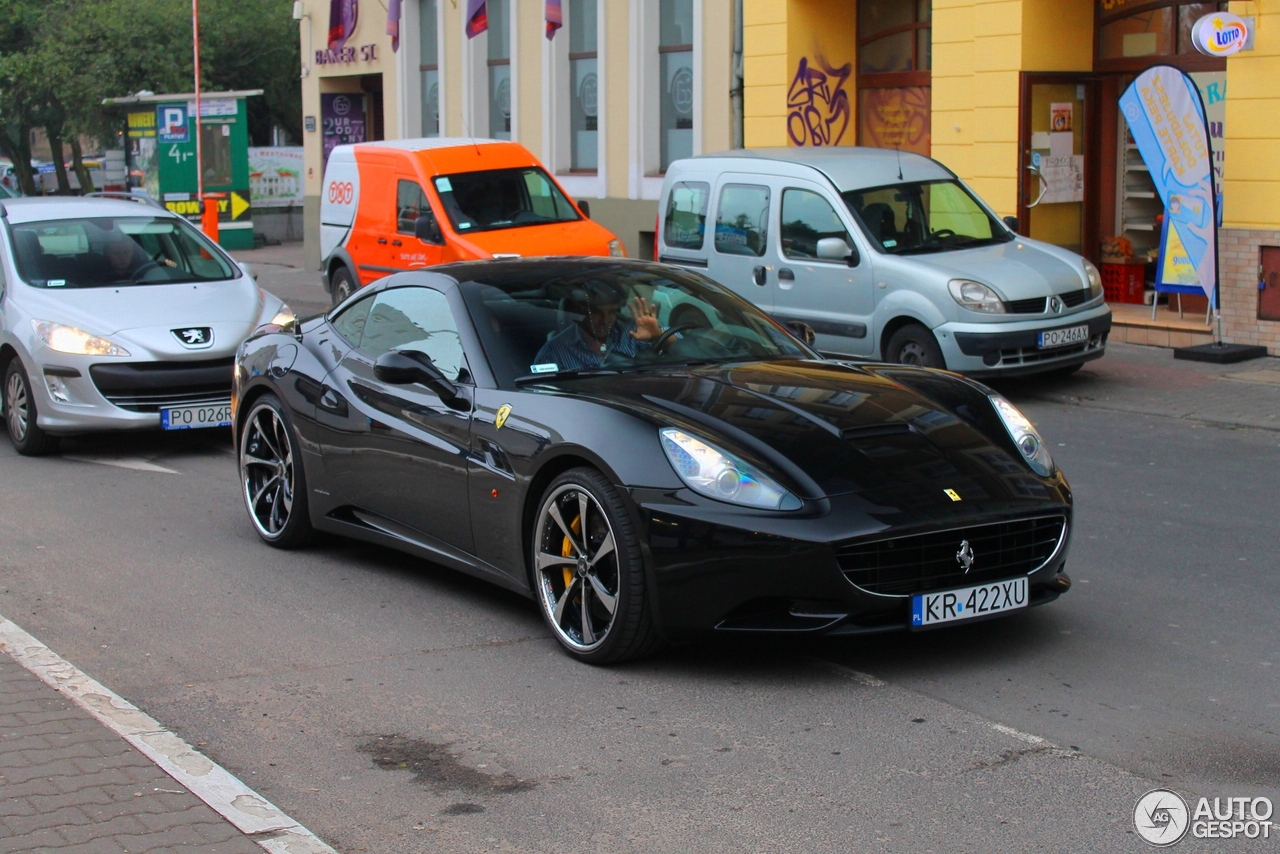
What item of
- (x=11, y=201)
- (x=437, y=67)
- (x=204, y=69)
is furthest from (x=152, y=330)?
(x=204, y=69)

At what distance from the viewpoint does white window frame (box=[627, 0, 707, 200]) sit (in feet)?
71.8

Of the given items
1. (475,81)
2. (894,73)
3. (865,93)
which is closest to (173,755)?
(894,73)

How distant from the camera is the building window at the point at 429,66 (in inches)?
1048

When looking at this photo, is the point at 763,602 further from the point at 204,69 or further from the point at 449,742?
the point at 204,69

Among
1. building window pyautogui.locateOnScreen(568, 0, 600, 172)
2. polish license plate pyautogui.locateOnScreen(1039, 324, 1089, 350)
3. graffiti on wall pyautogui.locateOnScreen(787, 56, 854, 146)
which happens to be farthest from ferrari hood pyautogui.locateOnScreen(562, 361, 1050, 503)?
building window pyautogui.locateOnScreen(568, 0, 600, 172)

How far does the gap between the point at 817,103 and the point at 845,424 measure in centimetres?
1457

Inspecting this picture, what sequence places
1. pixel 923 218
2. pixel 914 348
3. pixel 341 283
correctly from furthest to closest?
pixel 341 283, pixel 923 218, pixel 914 348

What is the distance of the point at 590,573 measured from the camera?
5758mm

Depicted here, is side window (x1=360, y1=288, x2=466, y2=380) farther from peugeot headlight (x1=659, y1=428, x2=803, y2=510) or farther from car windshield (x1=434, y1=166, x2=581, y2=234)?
car windshield (x1=434, y1=166, x2=581, y2=234)

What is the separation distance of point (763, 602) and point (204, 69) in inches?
1499

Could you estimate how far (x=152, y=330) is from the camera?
1060cm

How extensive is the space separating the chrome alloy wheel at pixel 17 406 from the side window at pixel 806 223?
600 cm

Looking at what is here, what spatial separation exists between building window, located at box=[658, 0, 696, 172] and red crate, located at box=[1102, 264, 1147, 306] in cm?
658

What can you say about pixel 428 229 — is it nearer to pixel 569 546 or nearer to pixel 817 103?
pixel 817 103
